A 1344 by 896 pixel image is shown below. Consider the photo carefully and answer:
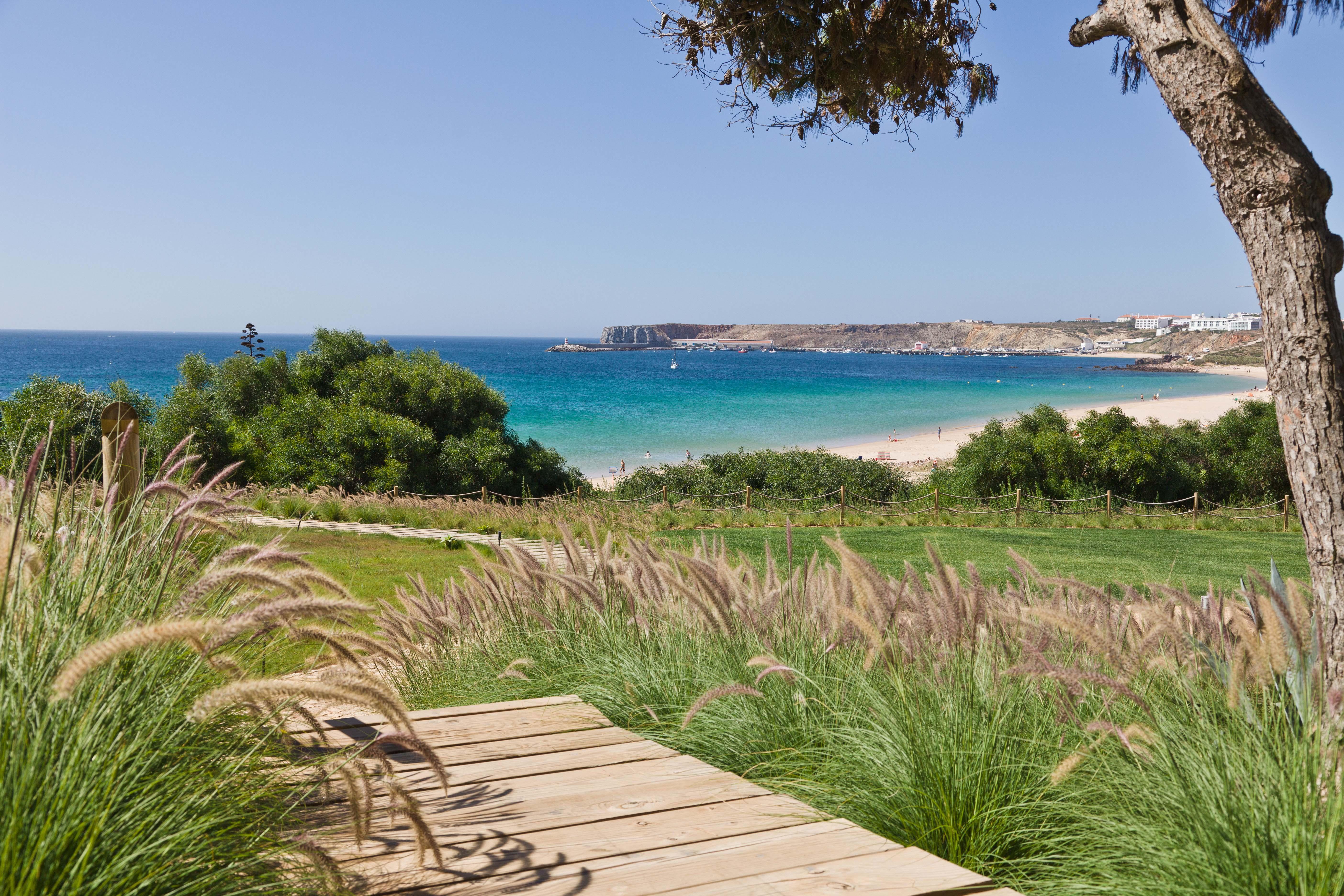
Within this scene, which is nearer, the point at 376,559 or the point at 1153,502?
the point at 376,559

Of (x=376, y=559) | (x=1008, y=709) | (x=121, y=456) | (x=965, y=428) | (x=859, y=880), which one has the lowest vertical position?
(x=965, y=428)

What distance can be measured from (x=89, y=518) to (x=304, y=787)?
36.6 inches

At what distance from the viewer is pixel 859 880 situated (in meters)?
1.74

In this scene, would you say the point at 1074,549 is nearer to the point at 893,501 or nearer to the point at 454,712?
the point at 893,501

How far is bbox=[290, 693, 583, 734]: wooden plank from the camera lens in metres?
2.86

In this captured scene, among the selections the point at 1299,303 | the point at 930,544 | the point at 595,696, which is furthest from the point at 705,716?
the point at 1299,303

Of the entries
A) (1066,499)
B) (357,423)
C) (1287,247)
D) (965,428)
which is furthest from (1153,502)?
(965,428)

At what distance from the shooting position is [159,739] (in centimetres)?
150

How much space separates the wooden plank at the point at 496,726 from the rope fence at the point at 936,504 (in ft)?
42.1

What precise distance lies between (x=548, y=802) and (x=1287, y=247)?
2.74 m

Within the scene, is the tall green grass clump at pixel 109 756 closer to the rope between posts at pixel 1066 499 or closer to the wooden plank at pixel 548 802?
the wooden plank at pixel 548 802

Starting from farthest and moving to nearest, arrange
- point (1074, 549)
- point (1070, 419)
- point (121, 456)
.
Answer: point (1070, 419)
point (1074, 549)
point (121, 456)

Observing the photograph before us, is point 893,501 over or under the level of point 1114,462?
under

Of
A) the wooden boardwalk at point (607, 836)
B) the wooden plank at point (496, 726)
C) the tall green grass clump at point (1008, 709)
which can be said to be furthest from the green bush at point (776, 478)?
the wooden boardwalk at point (607, 836)
